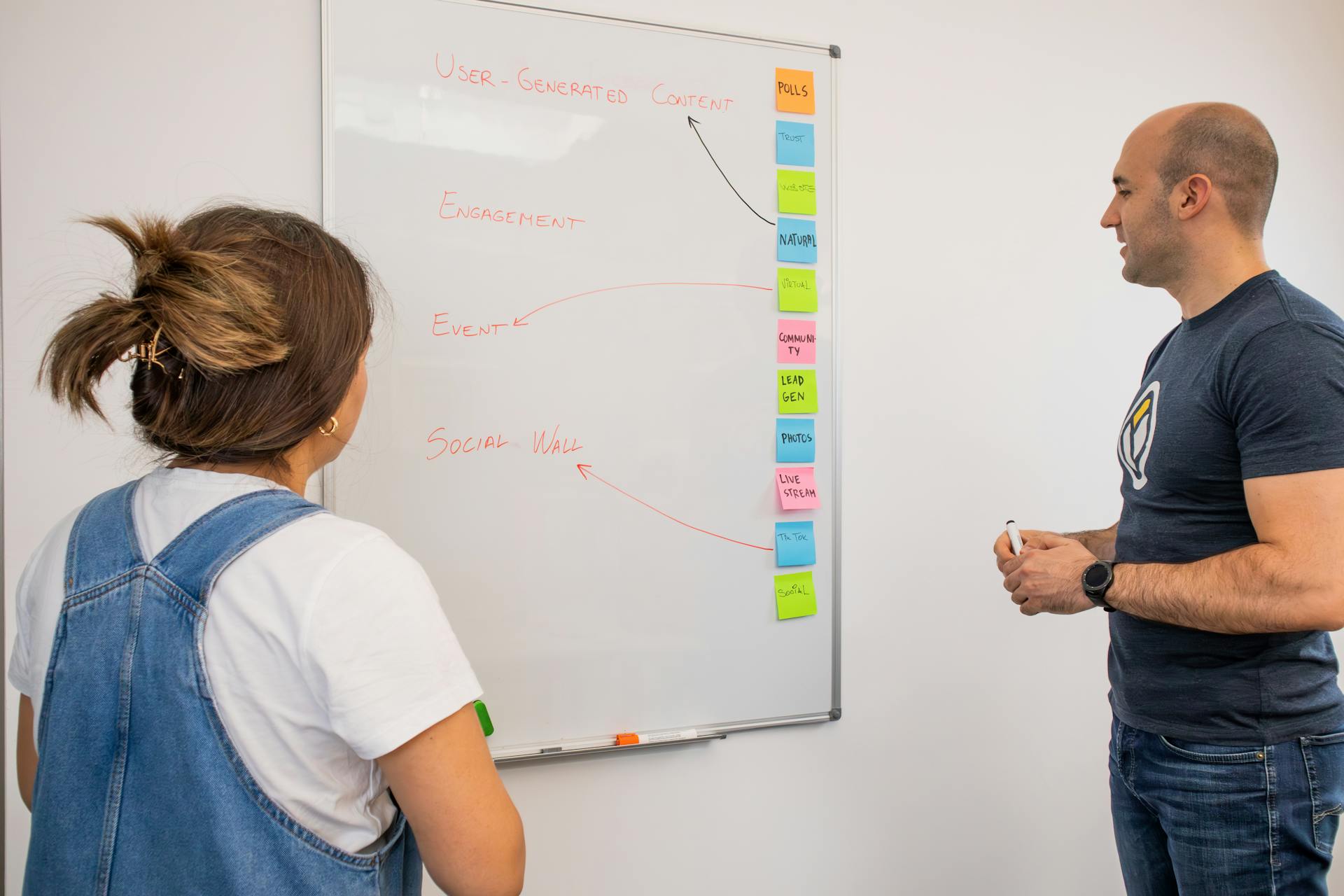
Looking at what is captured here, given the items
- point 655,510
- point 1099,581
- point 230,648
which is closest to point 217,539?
point 230,648

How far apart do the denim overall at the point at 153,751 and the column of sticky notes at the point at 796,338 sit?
1125 mm

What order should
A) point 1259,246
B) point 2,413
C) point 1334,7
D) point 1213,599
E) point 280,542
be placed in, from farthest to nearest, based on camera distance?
point 1334,7
point 2,413
point 1259,246
point 1213,599
point 280,542

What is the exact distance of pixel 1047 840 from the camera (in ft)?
6.24

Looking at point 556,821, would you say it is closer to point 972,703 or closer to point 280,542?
point 972,703

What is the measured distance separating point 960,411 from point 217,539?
5.05ft

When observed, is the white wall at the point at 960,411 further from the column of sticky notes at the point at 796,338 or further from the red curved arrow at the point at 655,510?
the red curved arrow at the point at 655,510

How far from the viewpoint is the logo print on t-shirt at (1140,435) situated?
1.23 metres

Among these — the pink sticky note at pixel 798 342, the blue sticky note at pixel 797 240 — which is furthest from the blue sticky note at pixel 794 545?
the blue sticky note at pixel 797 240

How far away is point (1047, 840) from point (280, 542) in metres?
1.89

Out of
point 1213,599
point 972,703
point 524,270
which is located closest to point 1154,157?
point 1213,599

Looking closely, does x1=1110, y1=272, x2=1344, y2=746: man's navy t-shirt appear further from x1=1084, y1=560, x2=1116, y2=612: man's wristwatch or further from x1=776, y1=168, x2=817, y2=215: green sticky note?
x1=776, y1=168, x2=817, y2=215: green sticky note

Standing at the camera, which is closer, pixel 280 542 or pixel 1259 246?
pixel 280 542

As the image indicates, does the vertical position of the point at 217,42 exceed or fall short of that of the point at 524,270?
it exceeds it

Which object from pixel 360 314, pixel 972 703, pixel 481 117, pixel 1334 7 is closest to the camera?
pixel 360 314
